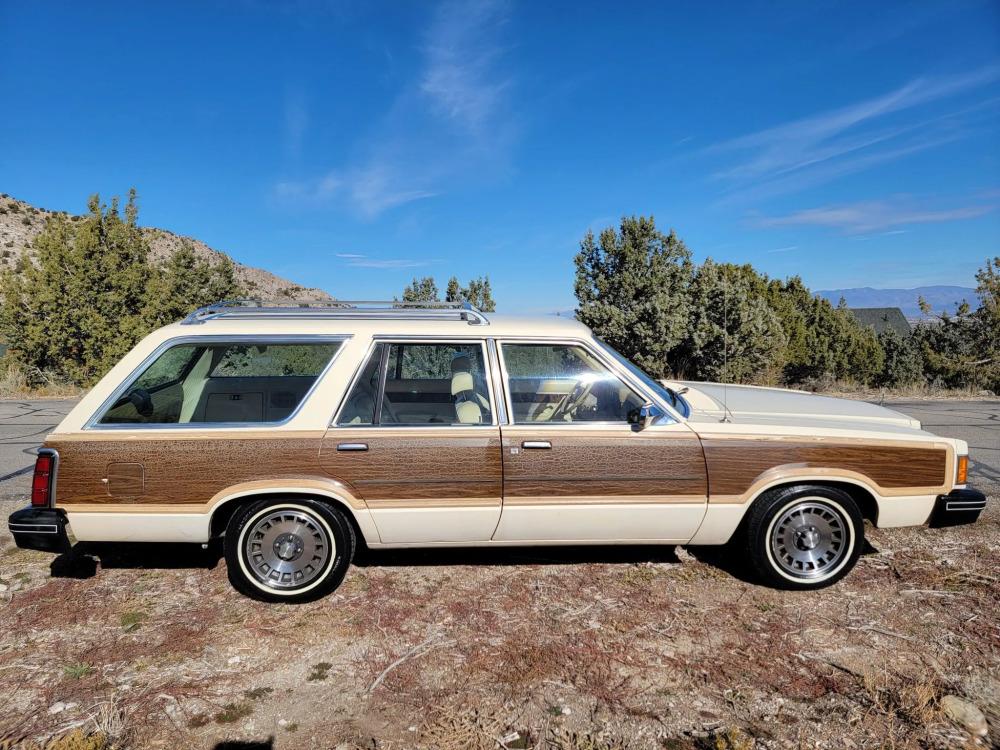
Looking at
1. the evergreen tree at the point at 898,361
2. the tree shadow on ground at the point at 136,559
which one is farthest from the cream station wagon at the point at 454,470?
the evergreen tree at the point at 898,361

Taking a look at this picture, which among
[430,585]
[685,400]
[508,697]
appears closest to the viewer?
[508,697]

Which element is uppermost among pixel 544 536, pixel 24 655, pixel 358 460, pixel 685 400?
pixel 685 400

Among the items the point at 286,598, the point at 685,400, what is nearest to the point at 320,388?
the point at 286,598

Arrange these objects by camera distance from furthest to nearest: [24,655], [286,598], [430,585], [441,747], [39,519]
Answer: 1. [430,585]
2. [286,598]
3. [39,519]
4. [24,655]
5. [441,747]

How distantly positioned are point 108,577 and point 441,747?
2.84 m

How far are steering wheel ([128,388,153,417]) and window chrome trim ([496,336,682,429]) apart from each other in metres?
2.22

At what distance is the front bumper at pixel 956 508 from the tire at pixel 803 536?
18.7 inches

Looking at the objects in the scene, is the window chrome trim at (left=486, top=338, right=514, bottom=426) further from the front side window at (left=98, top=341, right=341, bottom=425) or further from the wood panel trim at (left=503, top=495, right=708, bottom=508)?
the front side window at (left=98, top=341, right=341, bottom=425)

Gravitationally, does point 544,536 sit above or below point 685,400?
below

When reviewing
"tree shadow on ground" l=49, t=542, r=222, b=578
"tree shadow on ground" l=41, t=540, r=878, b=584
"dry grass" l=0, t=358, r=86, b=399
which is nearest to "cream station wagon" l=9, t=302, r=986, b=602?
"tree shadow on ground" l=41, t=540, r=878, b=584

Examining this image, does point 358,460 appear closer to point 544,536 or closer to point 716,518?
point 544,536

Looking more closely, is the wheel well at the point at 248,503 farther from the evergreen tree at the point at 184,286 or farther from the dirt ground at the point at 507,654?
the evergreen tree at the point at 184,286

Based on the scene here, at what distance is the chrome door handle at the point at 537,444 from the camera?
3432 mm

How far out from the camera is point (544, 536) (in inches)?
140
